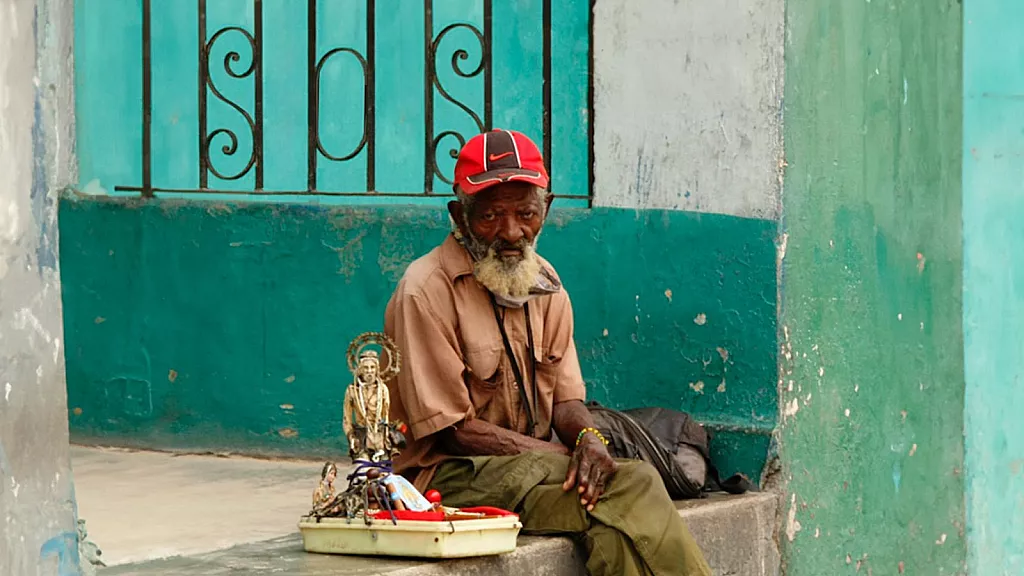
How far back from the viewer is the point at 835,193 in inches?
228

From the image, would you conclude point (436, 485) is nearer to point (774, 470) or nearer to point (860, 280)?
point (774, 470)

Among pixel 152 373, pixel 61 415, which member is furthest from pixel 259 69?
pixel 61 415

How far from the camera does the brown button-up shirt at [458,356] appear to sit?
4.67 meters

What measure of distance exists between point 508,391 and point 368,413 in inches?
25.2

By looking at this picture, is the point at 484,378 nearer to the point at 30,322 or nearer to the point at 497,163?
the point at 497,163

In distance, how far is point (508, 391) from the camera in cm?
488

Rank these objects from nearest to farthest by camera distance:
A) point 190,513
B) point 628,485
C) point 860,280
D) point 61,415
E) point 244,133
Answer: point 61,415 → point 628,485 → point 190,513 → point 860,280 → point 244,133

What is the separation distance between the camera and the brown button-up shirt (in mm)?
4668

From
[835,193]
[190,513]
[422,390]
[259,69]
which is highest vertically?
[259,69]

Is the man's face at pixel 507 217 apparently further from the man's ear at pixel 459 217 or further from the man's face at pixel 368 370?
the man's face at pixel 368 370

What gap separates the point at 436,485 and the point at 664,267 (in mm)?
1324

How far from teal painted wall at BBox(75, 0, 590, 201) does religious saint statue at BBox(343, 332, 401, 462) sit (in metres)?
3.06

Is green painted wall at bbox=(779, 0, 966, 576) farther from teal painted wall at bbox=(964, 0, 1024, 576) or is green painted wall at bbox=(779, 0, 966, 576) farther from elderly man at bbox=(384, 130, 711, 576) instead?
elderly man at bbox=(384, 130, 711, 576)

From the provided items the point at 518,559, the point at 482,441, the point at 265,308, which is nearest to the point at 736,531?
the point at 482,441
